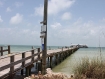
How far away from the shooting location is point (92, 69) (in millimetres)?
7070

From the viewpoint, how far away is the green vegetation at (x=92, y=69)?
6.67 metres

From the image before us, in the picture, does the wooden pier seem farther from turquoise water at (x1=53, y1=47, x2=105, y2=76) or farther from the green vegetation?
the green vegetation

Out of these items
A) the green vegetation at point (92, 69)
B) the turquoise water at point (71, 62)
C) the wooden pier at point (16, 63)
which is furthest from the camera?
the turquoise water at point (71, 62)

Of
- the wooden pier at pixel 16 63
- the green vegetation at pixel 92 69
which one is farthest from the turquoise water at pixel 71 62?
the wooden pier at pixel 16 63

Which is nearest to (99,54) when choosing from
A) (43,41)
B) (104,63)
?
(104,63)

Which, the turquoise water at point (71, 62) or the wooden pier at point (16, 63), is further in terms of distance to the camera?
the turquoise water at point (71, 62)

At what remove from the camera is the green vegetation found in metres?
6.67

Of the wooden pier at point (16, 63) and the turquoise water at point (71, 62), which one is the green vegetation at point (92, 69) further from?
the wooden pier at point (16, 63)

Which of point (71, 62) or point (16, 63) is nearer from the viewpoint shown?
point (16, 63)

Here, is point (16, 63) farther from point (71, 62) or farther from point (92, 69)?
point (71, 62)

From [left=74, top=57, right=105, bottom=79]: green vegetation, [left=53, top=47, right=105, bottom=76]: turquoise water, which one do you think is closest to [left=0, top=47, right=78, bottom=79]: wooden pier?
[left=53, top=47, right=105, bottom=76]: turquoise water

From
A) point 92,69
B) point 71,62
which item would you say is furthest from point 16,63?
point 71,62

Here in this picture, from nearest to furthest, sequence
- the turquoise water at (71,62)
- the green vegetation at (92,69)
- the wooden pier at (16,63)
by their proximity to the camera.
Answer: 1. the green vegetation at (92,69)
2. the wooden pier at (16,63)
3. the turquoise water at (71,62)

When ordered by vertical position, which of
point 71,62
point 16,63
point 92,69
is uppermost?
point 16,63
